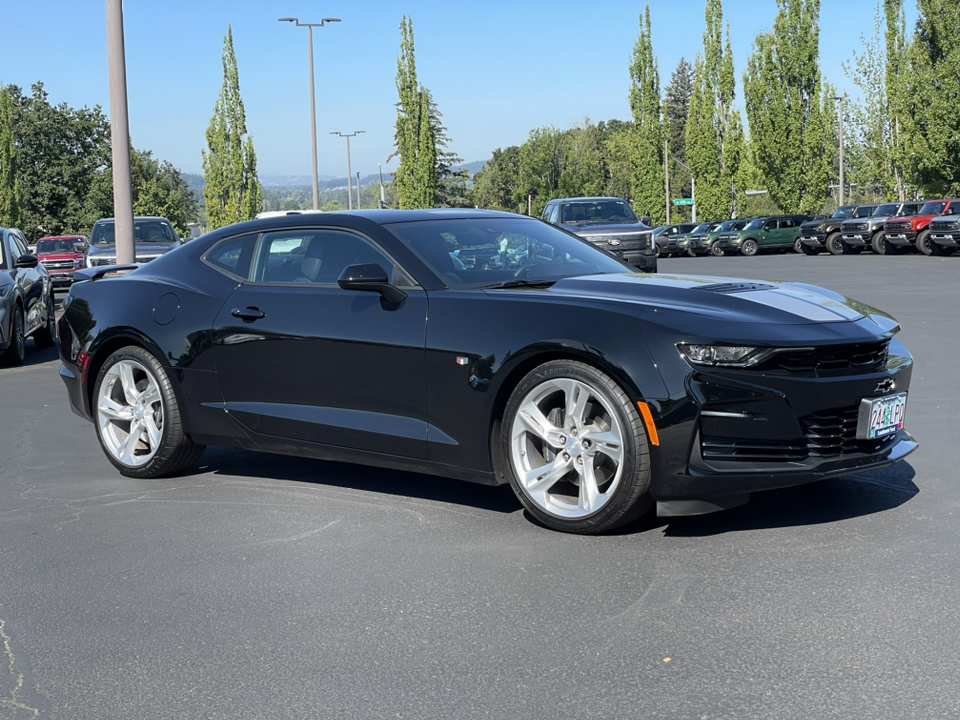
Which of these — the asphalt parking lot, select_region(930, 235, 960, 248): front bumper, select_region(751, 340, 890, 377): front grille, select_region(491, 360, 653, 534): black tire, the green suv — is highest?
the green suv

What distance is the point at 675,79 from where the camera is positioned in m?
127

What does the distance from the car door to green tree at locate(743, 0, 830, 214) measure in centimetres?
5550

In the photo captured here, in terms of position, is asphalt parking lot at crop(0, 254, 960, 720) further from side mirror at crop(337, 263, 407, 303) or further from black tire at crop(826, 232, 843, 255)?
black tire at crop(826, 232, 843, 255)

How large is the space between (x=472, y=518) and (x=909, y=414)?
3694 millimetres

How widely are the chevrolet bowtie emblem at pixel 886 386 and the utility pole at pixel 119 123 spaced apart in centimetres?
1188

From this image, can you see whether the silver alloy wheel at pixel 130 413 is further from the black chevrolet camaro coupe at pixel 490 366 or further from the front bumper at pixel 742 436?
the front bumper at pixel 742 436

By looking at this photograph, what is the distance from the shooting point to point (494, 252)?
5848mm

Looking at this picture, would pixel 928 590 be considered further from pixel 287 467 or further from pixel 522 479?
pixel 287 467

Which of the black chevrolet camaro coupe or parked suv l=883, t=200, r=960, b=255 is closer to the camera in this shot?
the black chevrolet camaro coupe

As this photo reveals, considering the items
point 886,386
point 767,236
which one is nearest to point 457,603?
point 886,386

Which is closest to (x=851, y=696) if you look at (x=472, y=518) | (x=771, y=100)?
(x=472, y=518)

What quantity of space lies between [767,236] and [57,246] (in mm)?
27831

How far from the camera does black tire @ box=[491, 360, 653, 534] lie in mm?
4789

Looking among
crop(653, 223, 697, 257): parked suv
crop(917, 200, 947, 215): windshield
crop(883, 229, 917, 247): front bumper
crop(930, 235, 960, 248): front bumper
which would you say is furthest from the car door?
crop(653, 223, 697, 257): parked suv
